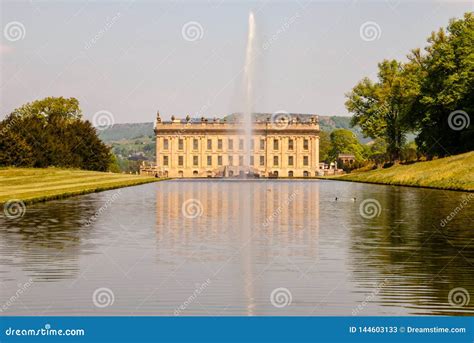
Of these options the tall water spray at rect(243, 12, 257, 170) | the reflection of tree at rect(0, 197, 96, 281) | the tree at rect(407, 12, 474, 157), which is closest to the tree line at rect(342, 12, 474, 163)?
the tree at rect(407, 12, 474, 157)

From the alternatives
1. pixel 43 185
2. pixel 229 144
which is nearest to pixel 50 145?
pixel 43 185

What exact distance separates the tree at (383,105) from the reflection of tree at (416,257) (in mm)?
58369

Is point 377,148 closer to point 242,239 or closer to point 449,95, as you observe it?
point 449,95

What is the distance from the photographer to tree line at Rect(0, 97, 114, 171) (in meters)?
60.9

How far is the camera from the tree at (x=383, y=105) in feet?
274

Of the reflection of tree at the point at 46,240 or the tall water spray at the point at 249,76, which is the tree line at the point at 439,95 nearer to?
the tall water spray at the point at 249,76

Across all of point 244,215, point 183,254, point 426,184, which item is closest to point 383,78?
point 426,184

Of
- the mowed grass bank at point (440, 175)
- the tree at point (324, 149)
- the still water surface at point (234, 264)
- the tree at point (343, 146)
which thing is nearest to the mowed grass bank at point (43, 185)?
the still water surface at point (234, 264)

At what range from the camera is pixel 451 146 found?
66.1 m

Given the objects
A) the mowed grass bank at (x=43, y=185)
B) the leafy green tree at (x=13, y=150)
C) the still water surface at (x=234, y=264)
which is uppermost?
the leafy green tree at (x=13, y=150)

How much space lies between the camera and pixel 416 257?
15.5 meters

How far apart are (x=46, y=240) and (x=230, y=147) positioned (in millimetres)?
116874

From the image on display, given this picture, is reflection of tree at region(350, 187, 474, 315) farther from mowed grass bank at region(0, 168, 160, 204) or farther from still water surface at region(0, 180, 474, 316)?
mowed grass bank at region(0, 168, 160, 204)

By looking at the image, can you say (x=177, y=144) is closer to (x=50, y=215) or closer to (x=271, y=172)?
(x=271, y=172)
